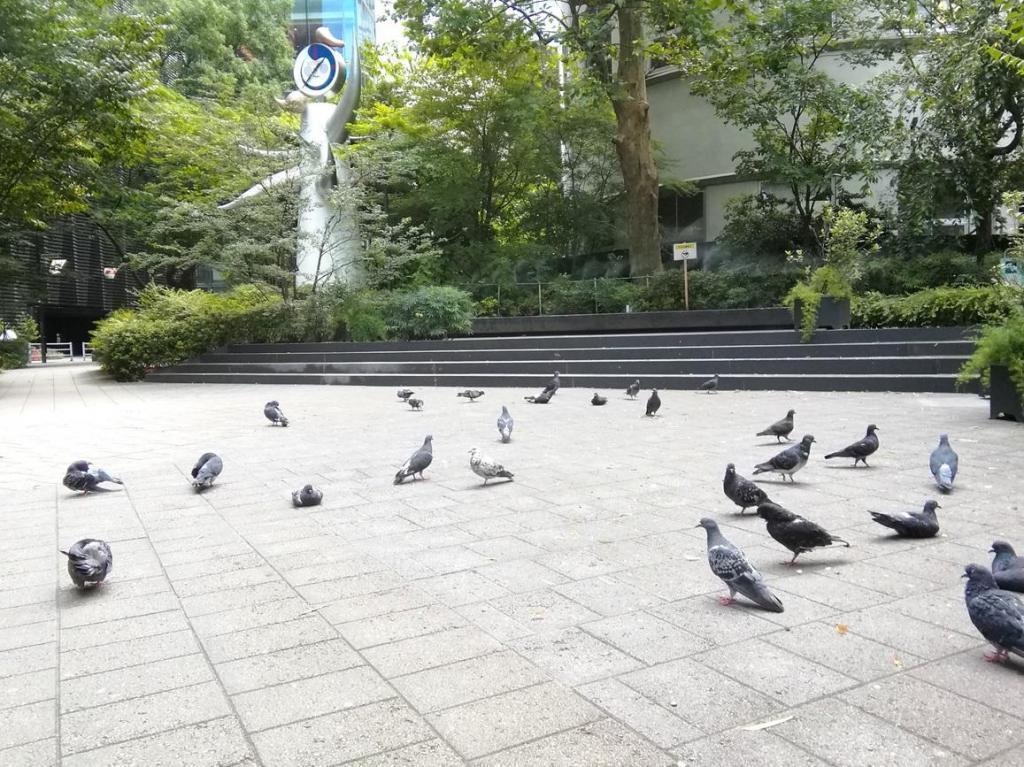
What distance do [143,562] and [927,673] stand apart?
4190 mm

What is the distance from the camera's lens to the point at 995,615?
9.91 ft

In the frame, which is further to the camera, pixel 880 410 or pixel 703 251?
pixel 703 251

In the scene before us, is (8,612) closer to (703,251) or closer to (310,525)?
(310,525)

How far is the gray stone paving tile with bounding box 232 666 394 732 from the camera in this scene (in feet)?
9.42

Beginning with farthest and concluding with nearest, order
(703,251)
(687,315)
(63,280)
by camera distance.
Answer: (63,280), (703,251), (687,315)

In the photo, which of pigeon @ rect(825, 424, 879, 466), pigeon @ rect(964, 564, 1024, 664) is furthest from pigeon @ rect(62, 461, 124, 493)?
pigeon @ rect(964, 564, 1024, 664)

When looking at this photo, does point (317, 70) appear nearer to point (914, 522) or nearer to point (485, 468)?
point (485, 468)

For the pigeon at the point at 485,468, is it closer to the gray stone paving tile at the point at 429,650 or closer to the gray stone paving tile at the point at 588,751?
the gray stone paving tile at the point at 429,650

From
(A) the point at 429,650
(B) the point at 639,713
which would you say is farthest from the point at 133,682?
(B) the point at 639,713

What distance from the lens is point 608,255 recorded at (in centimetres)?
2389

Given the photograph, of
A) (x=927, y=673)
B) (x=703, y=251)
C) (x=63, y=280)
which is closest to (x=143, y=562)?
(x=927, y=673)

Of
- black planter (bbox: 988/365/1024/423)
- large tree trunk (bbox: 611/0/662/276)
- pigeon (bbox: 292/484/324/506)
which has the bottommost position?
pigeon (bbox: 292/484/324/506)

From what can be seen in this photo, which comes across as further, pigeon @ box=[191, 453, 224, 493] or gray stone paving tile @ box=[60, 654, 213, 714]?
pigeon @ box=[191, 453, 224, 493]

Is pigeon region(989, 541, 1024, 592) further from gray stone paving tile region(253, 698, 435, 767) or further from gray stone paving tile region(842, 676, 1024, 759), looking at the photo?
gray stone paving tile region(253, 698, 435, 767)
